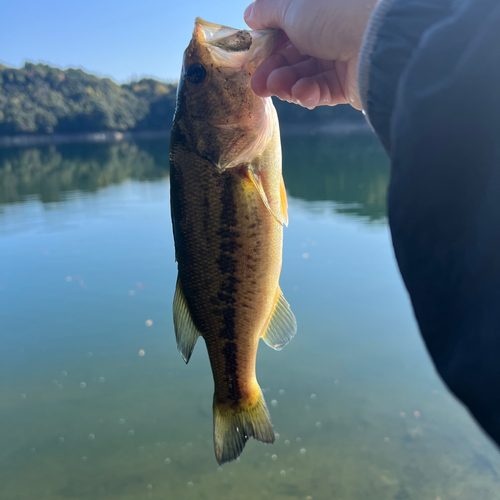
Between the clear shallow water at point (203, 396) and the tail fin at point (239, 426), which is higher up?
the tail fin at point (239, 426)

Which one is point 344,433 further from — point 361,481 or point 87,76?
point 87,76

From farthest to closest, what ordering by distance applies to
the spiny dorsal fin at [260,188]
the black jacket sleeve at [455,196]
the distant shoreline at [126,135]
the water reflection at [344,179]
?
1. the distant shoreline at [126,135]
2. the water reflection at [344,179]
3. the spiny dorsal fin at [260,188]
4. the black jacket sleeve at [455,196]

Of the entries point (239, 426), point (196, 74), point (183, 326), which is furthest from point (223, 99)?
point (239, 426)

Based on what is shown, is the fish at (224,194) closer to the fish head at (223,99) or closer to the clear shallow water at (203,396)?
the fish head at (223,99)

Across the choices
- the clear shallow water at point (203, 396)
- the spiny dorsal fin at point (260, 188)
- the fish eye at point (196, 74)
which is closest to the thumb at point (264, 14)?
the fish eye at point (196, 74)

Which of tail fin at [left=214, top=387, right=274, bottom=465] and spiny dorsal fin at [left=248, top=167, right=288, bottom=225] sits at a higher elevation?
spiny dorsal fin at [left=248, top=167, right=288, bottom=225]

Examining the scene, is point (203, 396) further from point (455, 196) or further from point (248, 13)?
point (455, 196)

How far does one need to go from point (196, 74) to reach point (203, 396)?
12.8 feet

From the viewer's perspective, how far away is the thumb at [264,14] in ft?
6.08

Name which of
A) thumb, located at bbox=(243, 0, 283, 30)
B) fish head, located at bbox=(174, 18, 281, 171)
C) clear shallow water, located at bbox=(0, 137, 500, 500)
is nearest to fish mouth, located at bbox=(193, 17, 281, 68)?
fish head, located at bbox=(174, 18, 281, 171)

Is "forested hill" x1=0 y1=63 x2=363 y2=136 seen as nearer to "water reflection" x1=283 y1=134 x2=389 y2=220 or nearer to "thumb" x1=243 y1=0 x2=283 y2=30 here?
"water reflection" x1=283 y1=134 x2=389 y2=220

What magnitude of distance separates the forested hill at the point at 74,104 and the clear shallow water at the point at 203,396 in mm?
51686

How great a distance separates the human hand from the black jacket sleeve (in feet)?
3.52

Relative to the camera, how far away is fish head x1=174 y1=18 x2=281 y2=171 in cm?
174
